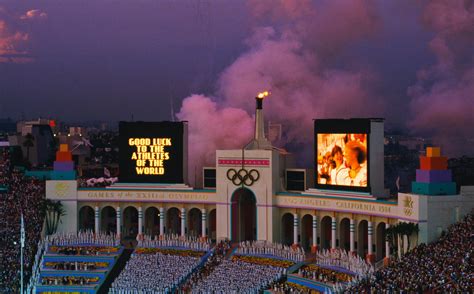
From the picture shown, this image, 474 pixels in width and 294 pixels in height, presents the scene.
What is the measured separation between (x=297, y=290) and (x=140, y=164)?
2716 cm

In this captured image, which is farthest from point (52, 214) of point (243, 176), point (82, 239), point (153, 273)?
point (243, 176)

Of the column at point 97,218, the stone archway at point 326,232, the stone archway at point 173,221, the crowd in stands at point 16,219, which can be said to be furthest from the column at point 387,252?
the column at point 97,218

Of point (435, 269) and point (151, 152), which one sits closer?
point (435, 269)

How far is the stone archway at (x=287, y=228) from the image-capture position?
96.8 m

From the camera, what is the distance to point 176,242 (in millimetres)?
96875

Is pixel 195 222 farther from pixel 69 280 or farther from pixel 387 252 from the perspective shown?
pixel 387 252

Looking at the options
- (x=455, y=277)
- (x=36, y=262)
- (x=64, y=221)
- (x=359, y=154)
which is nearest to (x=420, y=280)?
(x=455, y=277)

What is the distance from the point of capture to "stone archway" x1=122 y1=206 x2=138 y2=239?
104750 millimetres

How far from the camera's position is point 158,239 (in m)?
99.4

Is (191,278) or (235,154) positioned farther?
(235,154)

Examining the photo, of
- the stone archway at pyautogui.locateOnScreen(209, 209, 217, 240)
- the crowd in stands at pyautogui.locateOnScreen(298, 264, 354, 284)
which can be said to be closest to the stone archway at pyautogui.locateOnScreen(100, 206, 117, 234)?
the stone archway at pyautogui.locateOnScreen(209, 209, 217, 240)

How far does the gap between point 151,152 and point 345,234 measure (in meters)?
20.5

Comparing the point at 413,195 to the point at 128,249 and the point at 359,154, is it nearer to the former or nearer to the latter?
the point at 359,154

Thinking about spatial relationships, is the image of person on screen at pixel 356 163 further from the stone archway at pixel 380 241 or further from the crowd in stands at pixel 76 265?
the crowd in stands at pixel 76 265
